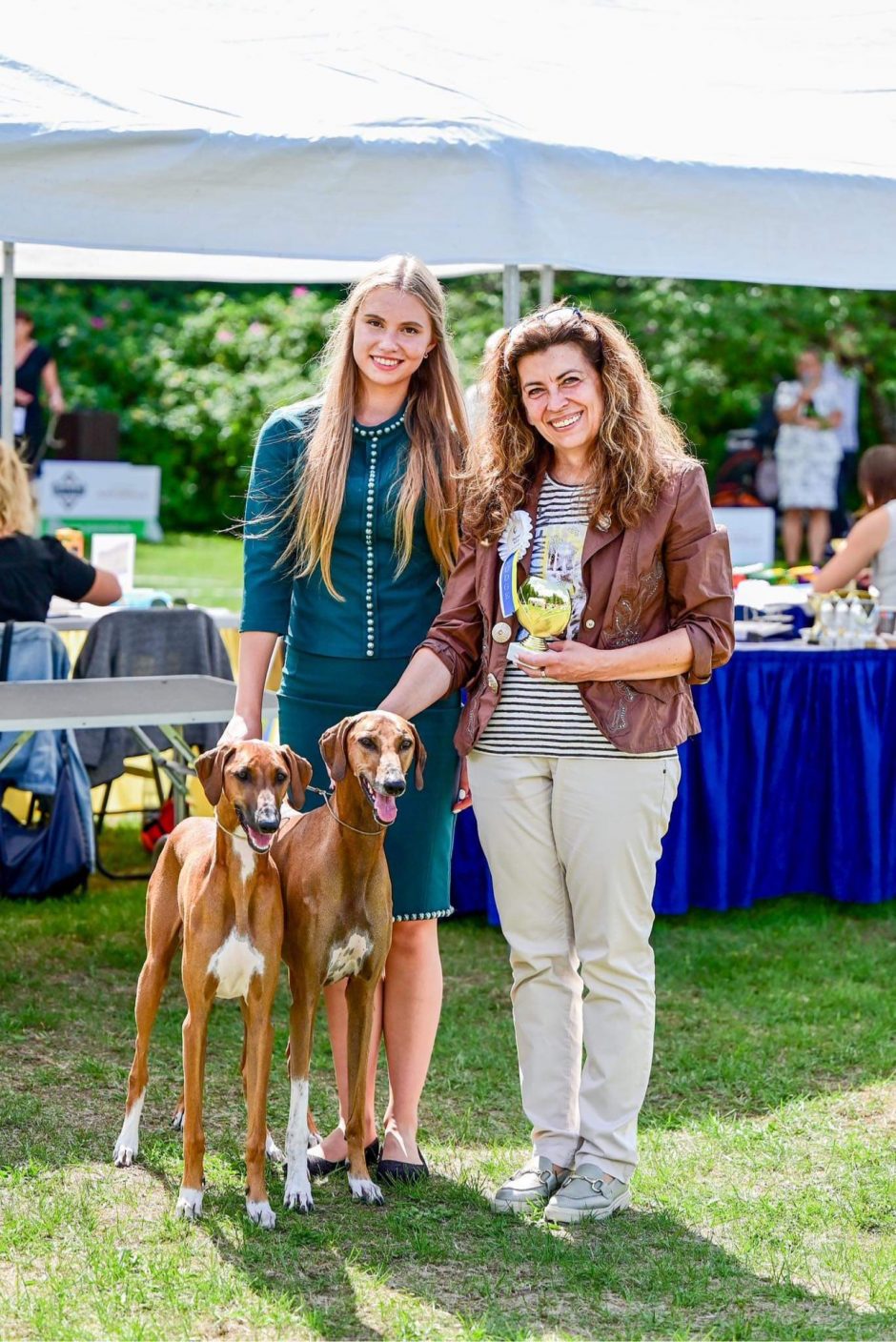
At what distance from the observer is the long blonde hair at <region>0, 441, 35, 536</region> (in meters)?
5.65

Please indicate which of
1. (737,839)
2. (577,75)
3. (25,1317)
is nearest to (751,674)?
(737,839)

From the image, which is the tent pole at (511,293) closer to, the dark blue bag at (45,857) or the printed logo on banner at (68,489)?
the dark blue bag at (45,857)

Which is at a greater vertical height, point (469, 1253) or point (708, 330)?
point (708, 330)

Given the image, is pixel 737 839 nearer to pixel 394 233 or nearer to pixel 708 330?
pixel 394 233

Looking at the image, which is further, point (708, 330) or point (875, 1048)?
point (708, 330)

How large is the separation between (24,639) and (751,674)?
8.09ft

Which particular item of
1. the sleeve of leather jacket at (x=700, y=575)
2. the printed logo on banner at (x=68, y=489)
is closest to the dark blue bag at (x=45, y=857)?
the sleeve of leather jacket at (x=700, y=575)

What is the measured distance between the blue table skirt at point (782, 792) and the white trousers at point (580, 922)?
2.17 metres

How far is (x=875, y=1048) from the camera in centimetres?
464

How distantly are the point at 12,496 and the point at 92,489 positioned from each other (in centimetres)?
667

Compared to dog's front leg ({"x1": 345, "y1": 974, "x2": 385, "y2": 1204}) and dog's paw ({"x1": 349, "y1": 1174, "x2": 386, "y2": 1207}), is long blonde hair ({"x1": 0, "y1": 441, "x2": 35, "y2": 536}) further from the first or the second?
dog's paw ({"x1": 349, "y1": 1174, "x2": 386, "y2": 1207})

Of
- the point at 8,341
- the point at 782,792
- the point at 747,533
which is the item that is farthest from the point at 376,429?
the point at 747,533

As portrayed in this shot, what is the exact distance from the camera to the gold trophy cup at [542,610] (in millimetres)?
3232

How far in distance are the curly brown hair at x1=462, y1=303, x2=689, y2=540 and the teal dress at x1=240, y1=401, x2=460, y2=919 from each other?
0.21 m
